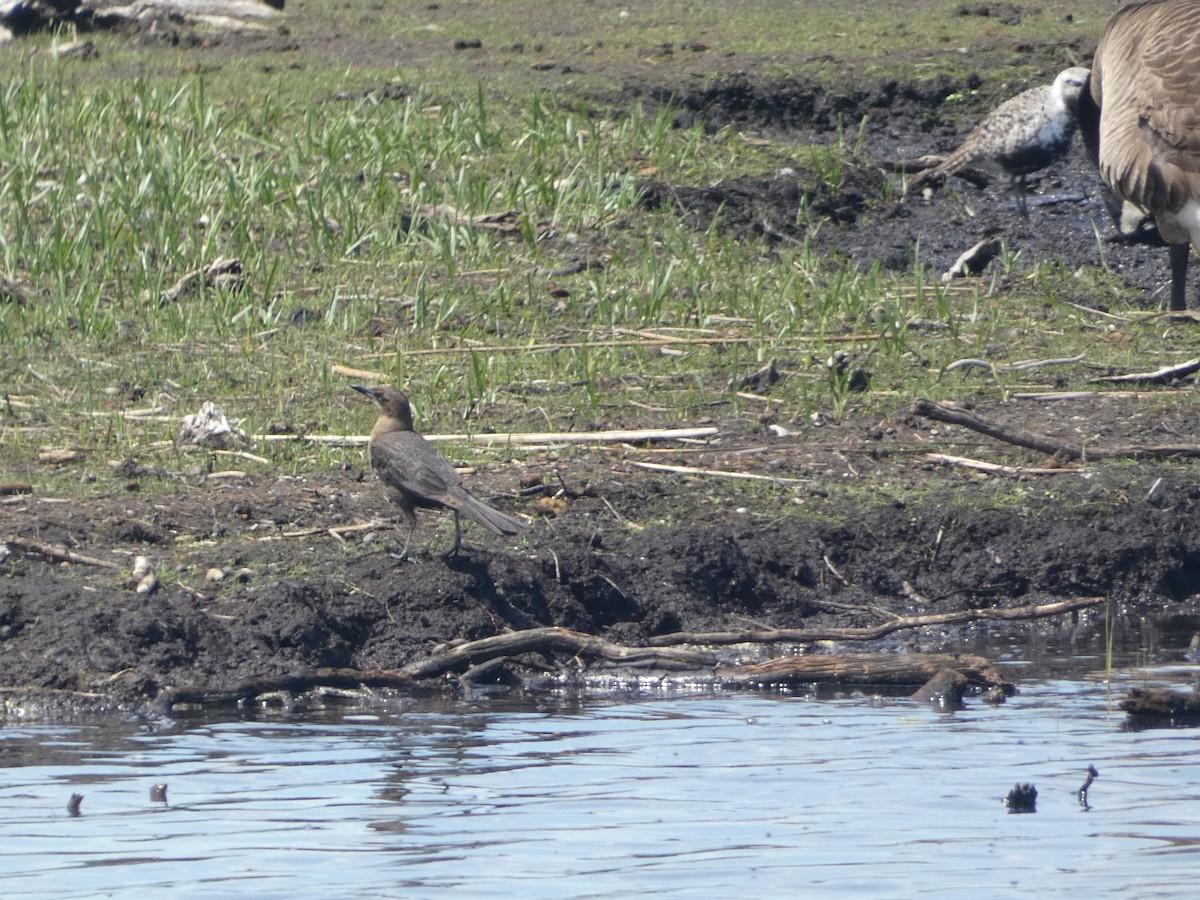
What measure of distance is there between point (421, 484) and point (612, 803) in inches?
60.5

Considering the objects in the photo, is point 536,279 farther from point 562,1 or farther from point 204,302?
point 562,1

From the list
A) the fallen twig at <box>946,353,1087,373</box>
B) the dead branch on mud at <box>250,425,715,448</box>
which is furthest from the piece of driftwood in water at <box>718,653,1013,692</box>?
the fallen twig at <box>946,353,1087,373</box>

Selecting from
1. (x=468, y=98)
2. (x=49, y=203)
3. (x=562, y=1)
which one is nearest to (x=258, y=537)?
(x=49, y=203)

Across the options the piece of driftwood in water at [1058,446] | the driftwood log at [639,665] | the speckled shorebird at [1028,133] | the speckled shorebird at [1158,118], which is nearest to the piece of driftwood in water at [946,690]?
the driftwood log at [639,665]

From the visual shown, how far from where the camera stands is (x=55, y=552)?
18.0ft

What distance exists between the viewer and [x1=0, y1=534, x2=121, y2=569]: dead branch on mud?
18.0 feet

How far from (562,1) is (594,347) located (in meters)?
8.58

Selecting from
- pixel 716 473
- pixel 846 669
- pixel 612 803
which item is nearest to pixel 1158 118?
pixel 716 473

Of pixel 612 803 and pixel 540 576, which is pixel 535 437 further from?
pixel 612 803

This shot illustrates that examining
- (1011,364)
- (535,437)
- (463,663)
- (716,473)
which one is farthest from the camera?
(1011,364)

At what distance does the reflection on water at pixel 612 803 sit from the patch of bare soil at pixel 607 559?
0.37m

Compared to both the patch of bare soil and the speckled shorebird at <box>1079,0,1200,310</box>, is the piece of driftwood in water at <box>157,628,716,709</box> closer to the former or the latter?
the patch of bare soil

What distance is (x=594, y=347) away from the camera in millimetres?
7949

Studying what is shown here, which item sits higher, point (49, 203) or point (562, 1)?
point (562, 1)
